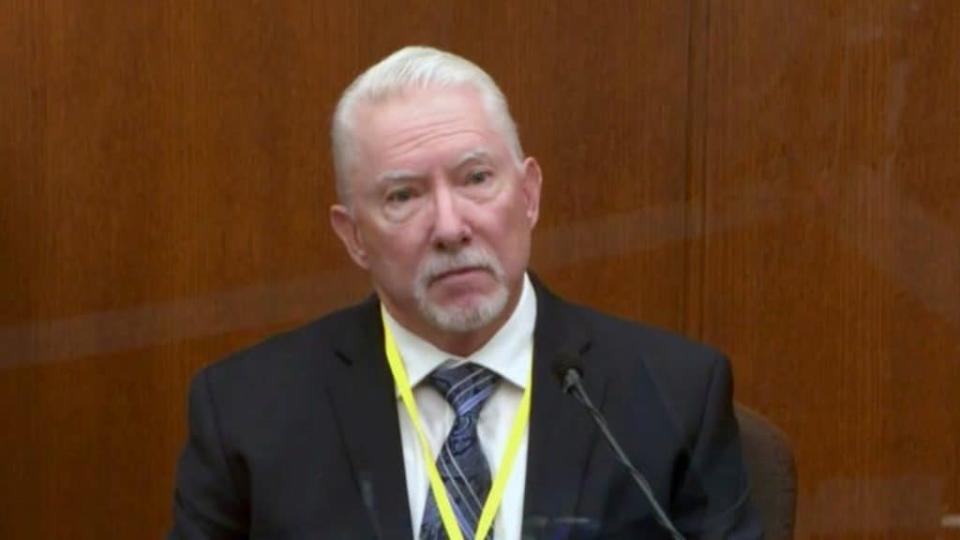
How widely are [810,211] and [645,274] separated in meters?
0.39

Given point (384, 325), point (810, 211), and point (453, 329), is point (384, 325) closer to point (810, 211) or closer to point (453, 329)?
point (453, 329)

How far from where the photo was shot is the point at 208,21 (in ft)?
14.7

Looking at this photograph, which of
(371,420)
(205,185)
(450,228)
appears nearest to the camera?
(450,228)

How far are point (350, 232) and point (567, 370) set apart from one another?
684mm

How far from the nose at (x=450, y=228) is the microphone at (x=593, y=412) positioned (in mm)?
347

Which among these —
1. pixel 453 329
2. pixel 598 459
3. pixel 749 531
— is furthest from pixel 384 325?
pixel 749 531

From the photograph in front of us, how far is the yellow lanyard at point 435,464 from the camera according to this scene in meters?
2.85

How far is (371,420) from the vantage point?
301 centimetres

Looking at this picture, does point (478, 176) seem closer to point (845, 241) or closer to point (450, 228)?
point (450, 228)

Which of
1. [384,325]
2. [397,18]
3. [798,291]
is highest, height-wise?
[397,18]

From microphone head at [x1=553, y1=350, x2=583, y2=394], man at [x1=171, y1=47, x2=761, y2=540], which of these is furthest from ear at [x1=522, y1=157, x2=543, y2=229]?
microphone head at [x1=553, y1=350, x2=583, y2=394]

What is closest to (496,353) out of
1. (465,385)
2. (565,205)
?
(465,385)

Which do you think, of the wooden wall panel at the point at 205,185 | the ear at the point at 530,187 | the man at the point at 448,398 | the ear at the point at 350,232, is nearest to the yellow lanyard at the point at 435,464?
the man at the point at 448,398

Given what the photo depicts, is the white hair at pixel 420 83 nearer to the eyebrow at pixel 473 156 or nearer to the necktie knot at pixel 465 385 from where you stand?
the eyebrow at pixel 473 156
